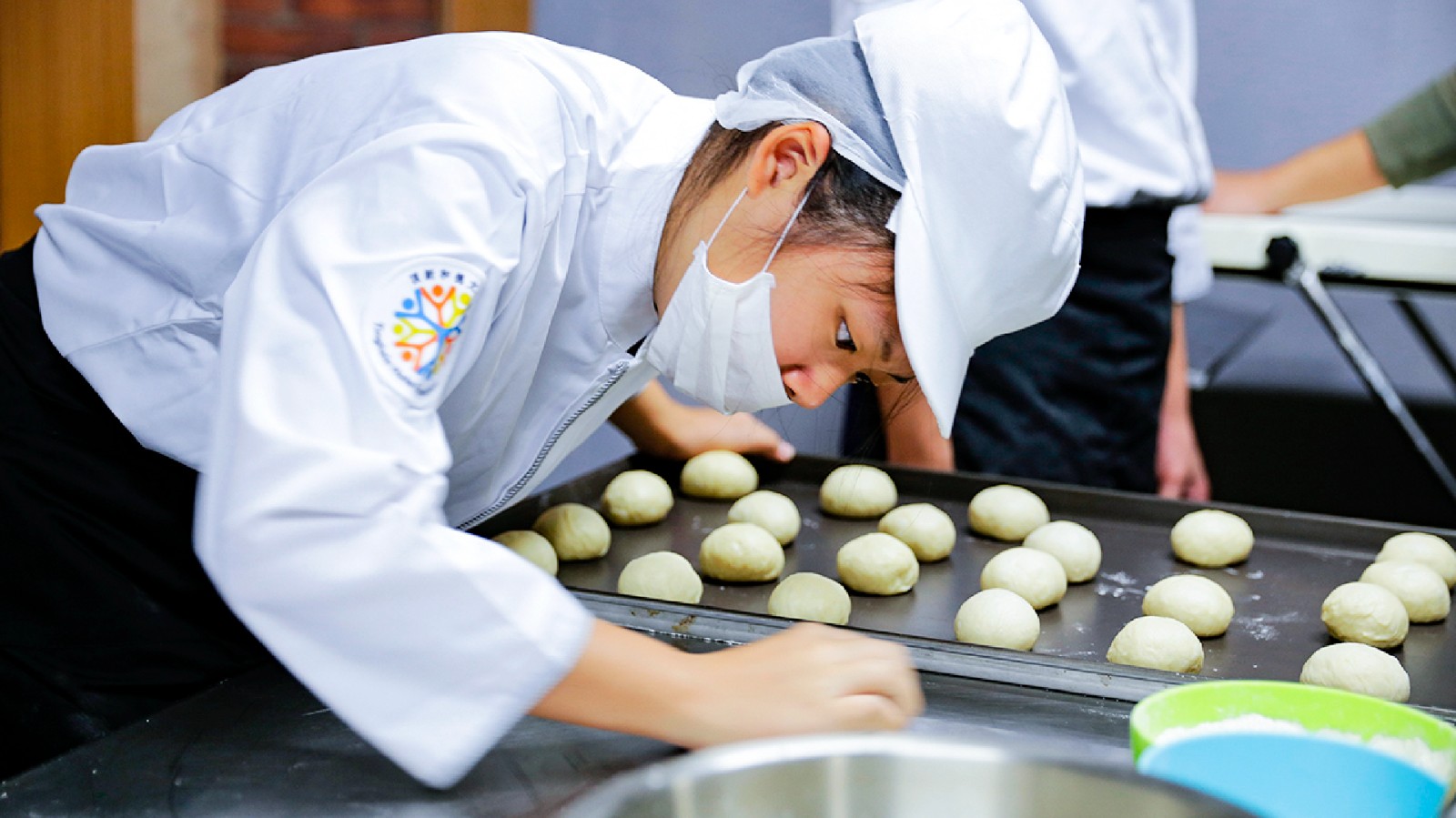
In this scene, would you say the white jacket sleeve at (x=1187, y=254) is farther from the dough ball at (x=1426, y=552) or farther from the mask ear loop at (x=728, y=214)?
the mask ear loop at (x=728, y=214)

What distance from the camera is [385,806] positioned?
0.87 metres

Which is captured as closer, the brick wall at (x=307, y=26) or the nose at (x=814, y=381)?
the nose at (x=814, y=381)

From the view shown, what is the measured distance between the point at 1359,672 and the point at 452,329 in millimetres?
894

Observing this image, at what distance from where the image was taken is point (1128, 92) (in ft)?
6.42

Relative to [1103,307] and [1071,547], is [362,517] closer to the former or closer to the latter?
[1071,547]

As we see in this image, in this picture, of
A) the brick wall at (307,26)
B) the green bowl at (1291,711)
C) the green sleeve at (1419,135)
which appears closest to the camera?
the green bowl at (1291,711)

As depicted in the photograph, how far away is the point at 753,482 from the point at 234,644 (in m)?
0.80

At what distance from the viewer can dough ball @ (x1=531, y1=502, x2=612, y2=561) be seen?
1.54 metres

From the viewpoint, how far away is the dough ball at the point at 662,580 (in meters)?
1.41

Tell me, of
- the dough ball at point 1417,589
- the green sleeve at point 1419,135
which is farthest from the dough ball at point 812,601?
the green sleeve at point 1419,135

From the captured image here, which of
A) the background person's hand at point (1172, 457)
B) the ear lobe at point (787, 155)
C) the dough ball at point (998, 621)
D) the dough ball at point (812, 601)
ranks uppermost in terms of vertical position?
the ear lobe at point (787, 155)

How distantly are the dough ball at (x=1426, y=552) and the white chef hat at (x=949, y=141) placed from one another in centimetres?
78

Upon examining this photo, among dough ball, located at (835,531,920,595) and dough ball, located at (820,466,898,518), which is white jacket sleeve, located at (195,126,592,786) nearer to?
dough ball, located at (835,531,920,595)

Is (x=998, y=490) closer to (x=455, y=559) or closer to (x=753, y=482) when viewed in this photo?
(x=753, y=482)
